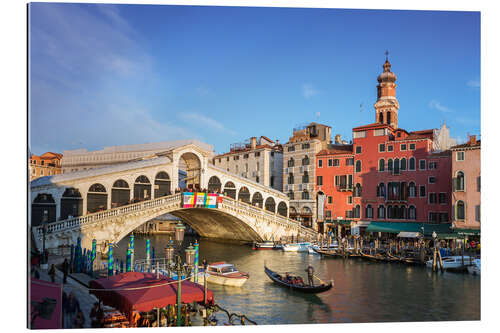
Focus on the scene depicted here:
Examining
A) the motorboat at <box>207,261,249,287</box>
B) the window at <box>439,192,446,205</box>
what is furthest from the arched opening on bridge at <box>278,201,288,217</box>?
the motorboat at <box>207,261,249,287</box>

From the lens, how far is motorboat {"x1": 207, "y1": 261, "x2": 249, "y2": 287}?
1362 cm

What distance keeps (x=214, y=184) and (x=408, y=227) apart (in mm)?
9952

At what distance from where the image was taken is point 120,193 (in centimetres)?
1792

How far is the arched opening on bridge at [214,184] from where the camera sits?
21969 millimetres

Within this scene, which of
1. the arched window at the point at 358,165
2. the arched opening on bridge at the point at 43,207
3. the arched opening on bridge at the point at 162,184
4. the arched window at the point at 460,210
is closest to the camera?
the arched opening on bridge at the point at 43,207

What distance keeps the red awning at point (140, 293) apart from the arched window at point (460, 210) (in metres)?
13.7

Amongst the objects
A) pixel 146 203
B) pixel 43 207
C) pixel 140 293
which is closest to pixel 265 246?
pixel 146 203

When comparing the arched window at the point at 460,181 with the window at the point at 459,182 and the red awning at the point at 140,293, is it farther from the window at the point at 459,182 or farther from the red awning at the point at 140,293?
the red awning at the point at 140,293

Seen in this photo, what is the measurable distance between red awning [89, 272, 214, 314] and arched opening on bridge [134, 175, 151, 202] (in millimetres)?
9759

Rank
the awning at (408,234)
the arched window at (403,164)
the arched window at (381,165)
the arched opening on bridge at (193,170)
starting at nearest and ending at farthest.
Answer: the awning at (408,234) < the arched opening on bridge at (193,170) < the arched window at (403,164) < the arched window at (381,165)

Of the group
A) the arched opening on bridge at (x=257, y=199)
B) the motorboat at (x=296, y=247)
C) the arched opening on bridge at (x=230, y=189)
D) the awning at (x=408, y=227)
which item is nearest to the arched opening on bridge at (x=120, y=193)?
the arched opening on bridge at (x=230, y=189)

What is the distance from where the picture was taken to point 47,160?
2409 cm
